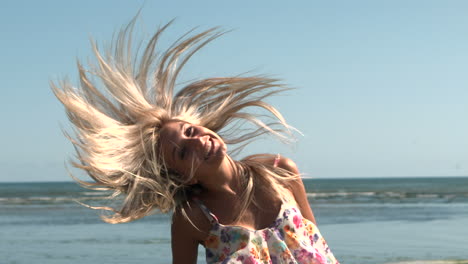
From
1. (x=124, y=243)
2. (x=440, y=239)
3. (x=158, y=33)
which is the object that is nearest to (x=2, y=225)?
(x=124, y=243)

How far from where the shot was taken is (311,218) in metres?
4.09

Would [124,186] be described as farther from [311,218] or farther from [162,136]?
[311,218]

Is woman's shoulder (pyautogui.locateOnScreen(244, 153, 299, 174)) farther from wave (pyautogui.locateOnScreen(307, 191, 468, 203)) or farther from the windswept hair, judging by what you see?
wave (pyautogui.locateOnScreen(307, 191, 468, 203))

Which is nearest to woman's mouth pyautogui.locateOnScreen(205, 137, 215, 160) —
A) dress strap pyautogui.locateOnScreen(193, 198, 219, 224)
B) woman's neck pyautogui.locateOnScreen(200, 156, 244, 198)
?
woman's neck pyautogui.locateOnScreen(200, 156, 244, 198)

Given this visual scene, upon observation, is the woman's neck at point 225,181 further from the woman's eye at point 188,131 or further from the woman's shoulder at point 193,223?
the woman's eye at point 188,131

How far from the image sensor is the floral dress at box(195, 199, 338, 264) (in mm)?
3652

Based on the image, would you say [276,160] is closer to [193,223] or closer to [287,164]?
[287,164]

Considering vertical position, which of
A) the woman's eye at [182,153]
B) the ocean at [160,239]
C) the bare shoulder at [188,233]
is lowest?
the ocean at [160,239]

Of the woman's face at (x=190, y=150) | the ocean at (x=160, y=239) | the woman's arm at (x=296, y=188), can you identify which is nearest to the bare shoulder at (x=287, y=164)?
the woman's arm at (x=296, y=188)

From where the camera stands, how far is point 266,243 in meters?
3.70

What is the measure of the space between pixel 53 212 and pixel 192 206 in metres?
17.7

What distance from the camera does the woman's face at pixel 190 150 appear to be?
12.0 feet

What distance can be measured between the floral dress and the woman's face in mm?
246

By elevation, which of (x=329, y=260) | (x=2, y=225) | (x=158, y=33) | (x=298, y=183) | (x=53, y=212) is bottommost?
(x=53, y=212)
